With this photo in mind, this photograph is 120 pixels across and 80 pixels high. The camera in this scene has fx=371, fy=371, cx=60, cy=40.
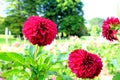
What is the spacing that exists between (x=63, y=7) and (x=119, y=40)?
52.6 metres

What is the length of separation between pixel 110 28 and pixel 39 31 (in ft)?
1.50

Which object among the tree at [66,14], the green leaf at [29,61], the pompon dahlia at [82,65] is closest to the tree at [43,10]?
the tree at [66,14]

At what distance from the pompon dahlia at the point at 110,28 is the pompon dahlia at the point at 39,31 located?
35cm

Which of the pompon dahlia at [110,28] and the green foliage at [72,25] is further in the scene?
the green foliage at [72,25]

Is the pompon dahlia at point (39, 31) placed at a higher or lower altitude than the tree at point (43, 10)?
lower

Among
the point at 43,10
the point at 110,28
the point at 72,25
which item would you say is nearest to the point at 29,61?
the point at 110,28

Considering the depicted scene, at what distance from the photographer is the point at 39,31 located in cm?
177

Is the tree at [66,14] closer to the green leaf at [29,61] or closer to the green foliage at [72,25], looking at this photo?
the green foliage at [72,25]

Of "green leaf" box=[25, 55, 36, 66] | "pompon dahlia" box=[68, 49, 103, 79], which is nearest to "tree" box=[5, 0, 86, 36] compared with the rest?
"green leaf" box=[25, 55, 36, 66]

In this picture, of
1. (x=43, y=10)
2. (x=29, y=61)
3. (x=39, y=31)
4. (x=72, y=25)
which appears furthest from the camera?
(x=43, y=10)

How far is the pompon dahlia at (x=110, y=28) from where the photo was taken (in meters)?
1.36

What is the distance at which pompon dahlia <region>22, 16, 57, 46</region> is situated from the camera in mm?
1754

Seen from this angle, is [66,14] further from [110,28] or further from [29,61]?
[110,28]

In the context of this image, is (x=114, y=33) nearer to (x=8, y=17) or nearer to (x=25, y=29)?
(x=25, y=29)
